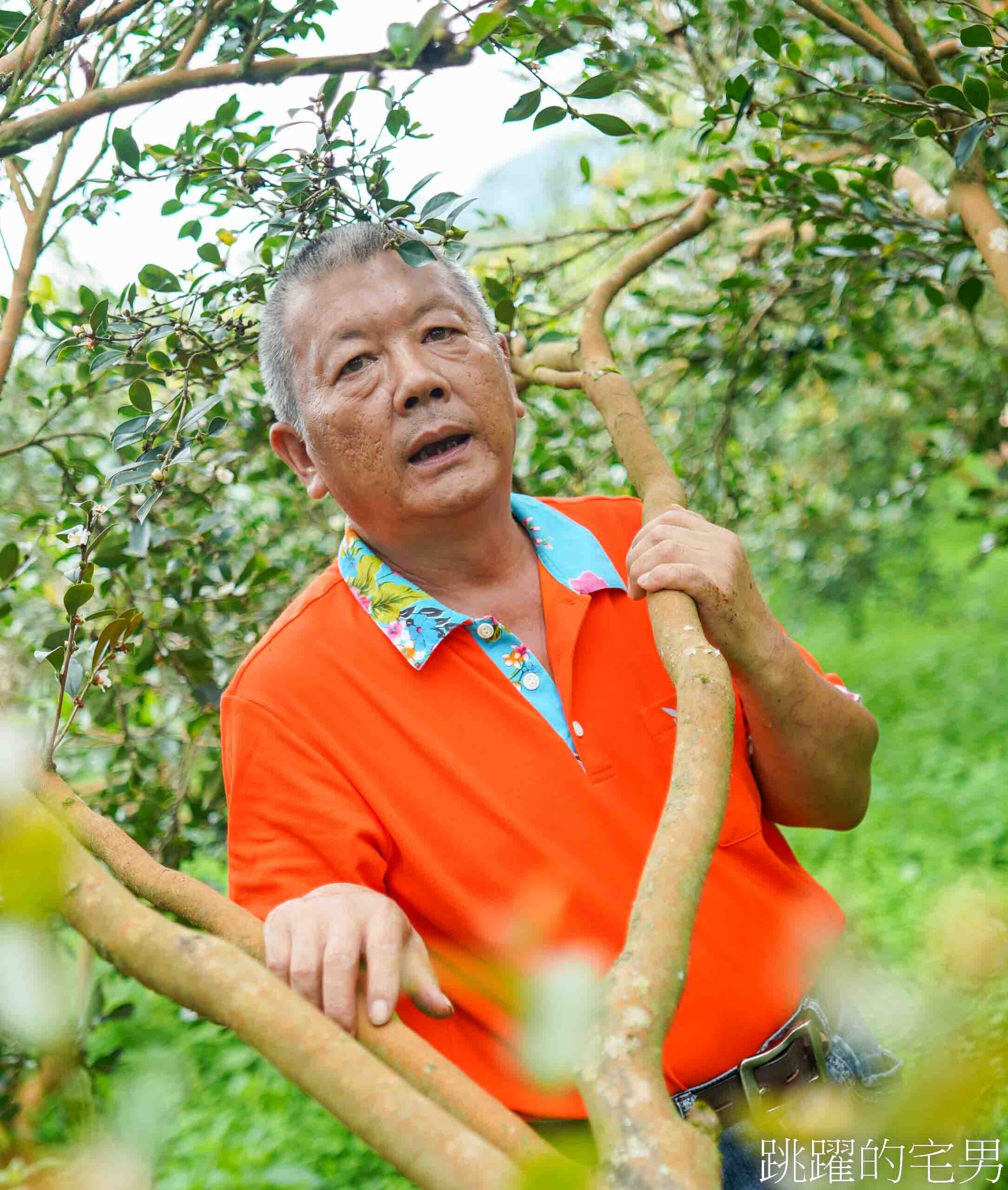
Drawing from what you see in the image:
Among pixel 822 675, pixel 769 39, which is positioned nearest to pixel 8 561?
pixel 822 675

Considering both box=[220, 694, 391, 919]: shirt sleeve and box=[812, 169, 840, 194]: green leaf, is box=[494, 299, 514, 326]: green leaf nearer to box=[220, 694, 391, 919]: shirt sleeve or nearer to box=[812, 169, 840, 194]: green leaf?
box=[812, 169, 840, 194]: green leaf

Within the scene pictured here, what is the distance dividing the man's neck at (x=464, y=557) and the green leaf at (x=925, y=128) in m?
1.03

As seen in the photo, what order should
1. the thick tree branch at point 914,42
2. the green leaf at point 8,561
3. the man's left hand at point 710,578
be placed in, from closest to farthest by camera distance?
1. the man's left hand at point 710,578
2. the thick tree branch at point 914,42
3. the green leaf at point 8,561

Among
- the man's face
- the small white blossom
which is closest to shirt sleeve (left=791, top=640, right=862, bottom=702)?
the man's face

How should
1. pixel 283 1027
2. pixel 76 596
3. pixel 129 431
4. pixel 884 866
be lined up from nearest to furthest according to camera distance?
pixel 283 1027
pixel 76 596
pixel 129 431
pixel 884 866

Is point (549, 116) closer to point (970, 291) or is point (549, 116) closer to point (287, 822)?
point (287, 822)

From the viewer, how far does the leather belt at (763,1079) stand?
5.41ft

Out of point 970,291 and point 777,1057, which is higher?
Result: point 970,291

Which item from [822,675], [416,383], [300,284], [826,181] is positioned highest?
[826,181]

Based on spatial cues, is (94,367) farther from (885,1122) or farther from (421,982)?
(885,1122)

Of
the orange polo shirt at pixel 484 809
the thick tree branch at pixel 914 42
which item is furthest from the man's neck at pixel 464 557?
the thick tree branch at pixel 914 42

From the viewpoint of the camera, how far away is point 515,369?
246 cm

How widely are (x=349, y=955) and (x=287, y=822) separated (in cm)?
61

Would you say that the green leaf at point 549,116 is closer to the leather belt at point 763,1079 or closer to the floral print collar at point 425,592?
the floral print collar at point 425,592
